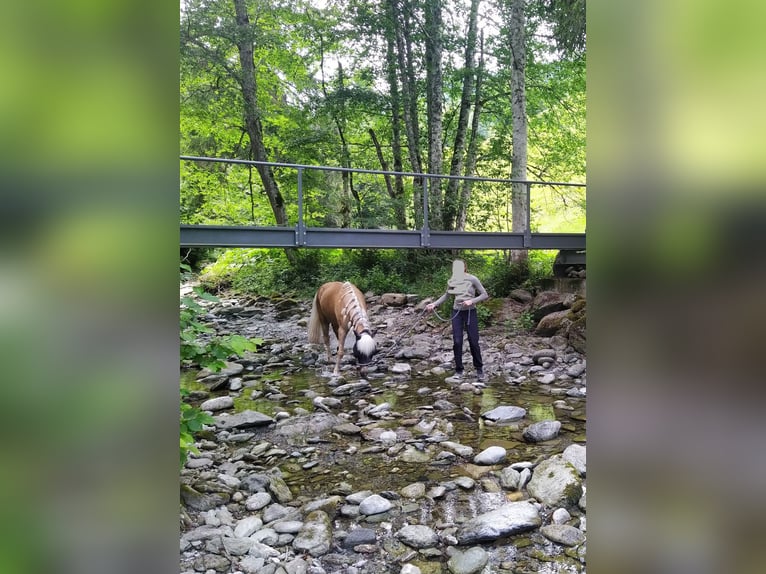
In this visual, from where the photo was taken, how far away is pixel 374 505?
11.1 feet

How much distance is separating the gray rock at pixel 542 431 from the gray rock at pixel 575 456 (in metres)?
0.31

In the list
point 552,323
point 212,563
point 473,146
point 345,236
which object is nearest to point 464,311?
point 345,236

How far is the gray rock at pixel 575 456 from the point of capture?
153 inches

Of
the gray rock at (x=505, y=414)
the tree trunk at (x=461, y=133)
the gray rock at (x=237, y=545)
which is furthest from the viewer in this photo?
the tree trunk at (x=461, y=133)

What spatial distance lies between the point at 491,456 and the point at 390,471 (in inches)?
32.8

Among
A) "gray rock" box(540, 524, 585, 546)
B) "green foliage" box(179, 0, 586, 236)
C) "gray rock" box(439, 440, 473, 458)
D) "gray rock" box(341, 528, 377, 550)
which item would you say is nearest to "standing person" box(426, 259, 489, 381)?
"gray rock" box(439, 440, 473, 458)

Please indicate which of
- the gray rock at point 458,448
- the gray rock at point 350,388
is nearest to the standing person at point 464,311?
the gray rock at point 350,388

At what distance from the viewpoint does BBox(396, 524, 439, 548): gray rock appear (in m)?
2.99

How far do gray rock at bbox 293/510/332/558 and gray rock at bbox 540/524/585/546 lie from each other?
4.23 ft

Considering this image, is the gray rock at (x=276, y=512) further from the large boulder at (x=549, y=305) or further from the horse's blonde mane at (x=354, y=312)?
the large boulder at (x=549, y=305)

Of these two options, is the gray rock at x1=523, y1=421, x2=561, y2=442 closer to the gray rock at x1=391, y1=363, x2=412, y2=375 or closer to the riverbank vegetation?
the gray rock at x1=391, y1=363, x2=412, y2=375
